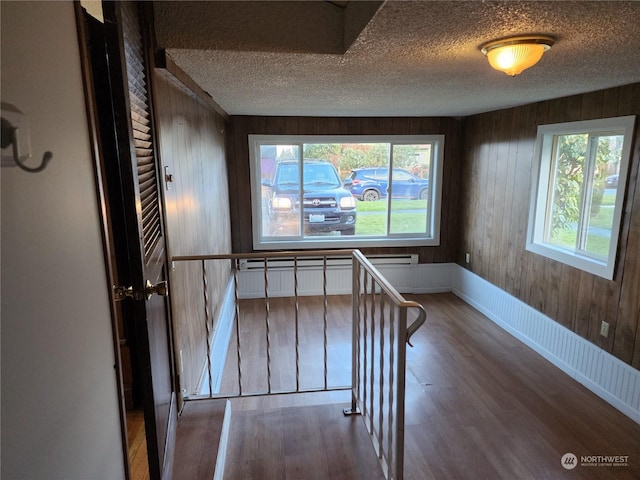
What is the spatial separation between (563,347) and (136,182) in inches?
140

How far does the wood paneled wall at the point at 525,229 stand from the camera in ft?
9.03

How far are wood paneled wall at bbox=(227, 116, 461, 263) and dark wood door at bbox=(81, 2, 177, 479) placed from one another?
3.24 metres

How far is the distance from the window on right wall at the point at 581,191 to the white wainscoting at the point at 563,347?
0.60m

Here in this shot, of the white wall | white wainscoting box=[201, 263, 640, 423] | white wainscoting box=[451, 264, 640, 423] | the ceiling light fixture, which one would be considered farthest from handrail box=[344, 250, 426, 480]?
white wainscoting box=[451, 264, 640, 423]

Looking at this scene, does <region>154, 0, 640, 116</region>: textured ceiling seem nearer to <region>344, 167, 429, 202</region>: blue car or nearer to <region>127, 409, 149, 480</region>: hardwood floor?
<region>127, 409, 149, 480</region>: hardwood floor

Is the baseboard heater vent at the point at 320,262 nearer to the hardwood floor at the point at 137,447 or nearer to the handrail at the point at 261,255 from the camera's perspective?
the handrail at the point at 261,255

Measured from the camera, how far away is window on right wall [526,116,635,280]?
2918 millimetres

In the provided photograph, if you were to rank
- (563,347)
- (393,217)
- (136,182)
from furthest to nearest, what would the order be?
(393,217), (563,347), (136,182)

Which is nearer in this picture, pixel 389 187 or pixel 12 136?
pixel 12 136

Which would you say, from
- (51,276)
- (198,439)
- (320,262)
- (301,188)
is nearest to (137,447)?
(198,439)

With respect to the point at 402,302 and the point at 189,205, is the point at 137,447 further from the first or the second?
the point at 402,302

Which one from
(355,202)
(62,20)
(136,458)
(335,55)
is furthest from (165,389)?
(355,202)

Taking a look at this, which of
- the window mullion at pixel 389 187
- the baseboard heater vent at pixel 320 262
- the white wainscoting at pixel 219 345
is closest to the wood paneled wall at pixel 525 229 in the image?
the baseboard heater vent at pixel 320 262

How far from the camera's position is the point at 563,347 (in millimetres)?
3346
